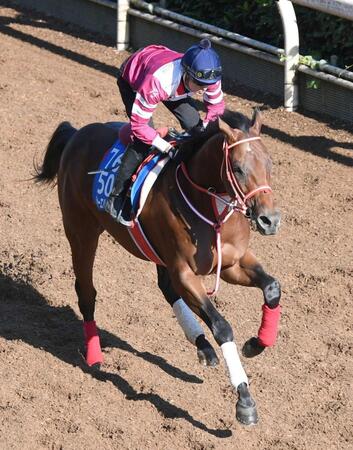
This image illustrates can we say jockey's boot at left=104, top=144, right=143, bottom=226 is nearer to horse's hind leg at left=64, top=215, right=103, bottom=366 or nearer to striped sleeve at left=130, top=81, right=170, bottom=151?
striped sleeve at left=130, top=81, right=170, bottom=151

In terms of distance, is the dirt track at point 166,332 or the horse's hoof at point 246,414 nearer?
the horse's hoof at point 246,414

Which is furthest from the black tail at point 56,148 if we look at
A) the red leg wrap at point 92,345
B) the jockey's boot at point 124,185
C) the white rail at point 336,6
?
the white rail at point 336,6

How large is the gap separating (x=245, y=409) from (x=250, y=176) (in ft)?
4.25

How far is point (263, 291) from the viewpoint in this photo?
5805 mm

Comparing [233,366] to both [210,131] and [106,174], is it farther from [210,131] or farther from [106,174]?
[106,174]

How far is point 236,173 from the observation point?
5312 mm

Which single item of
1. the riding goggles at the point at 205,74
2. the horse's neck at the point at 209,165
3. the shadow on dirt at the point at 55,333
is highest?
the riding goggles at the point at 205,74

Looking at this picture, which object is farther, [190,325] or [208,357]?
[190,325]

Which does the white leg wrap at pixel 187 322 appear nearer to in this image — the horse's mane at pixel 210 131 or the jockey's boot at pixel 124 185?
the jockey's boot at pixel 124 185

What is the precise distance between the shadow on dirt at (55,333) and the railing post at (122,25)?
5436mm

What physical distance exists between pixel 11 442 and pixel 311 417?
70.5 inches

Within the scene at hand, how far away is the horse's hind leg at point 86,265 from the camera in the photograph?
679 centimetres

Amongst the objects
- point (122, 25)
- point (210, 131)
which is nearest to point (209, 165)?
point (210, 131)

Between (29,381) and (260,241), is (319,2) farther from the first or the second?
(29,381)
